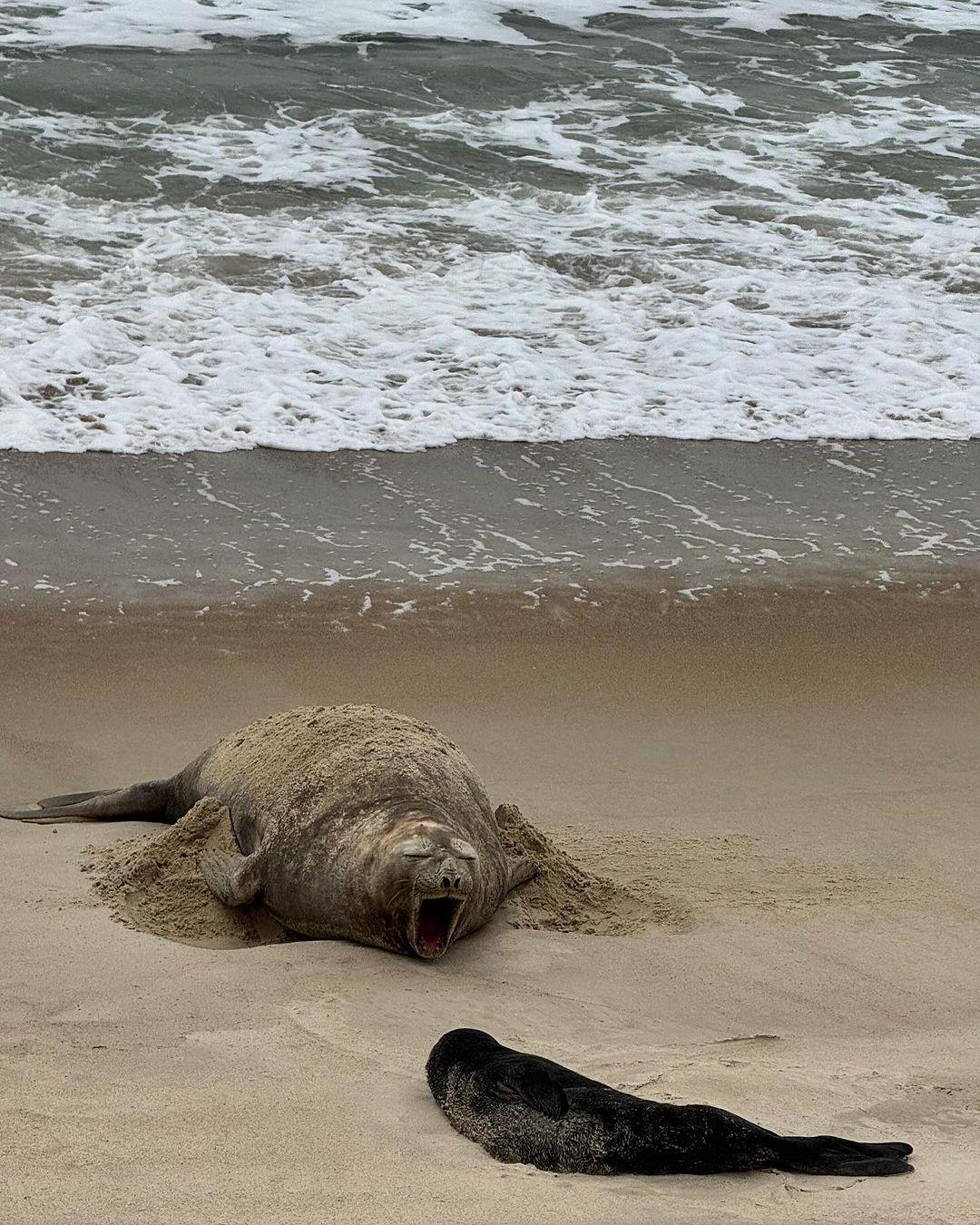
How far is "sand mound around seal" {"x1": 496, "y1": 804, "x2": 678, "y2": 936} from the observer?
440cm

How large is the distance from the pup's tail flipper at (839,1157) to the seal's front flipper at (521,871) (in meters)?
1.86

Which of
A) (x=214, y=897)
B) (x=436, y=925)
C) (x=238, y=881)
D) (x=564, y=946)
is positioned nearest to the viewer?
(x=436, y=925)

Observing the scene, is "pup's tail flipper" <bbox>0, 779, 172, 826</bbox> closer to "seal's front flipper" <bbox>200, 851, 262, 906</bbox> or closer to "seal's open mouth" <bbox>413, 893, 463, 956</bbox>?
"seal's front flipper" <bbox>200, 851, 262, 906</bbox>

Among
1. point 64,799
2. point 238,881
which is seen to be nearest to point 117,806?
point 64,799

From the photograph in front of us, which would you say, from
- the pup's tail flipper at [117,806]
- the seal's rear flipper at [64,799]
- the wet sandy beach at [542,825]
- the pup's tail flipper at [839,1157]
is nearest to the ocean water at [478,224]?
the wet sandy beach at [542,825]

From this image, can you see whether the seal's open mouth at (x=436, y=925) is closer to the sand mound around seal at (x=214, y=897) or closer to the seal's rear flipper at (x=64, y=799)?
the sand mound around seal at (x=214, y=897)

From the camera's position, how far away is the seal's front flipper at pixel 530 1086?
Result: 8.93 ft

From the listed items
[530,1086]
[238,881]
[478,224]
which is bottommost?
[238,881]

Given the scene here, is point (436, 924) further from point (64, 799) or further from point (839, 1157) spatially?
point (64, 799)

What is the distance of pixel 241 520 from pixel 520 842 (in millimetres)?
3467

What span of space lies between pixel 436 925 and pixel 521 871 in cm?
58

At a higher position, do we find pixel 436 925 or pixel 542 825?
pixel 436 925

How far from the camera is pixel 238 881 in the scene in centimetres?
430

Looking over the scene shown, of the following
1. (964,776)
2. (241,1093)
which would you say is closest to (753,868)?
(964,776)
